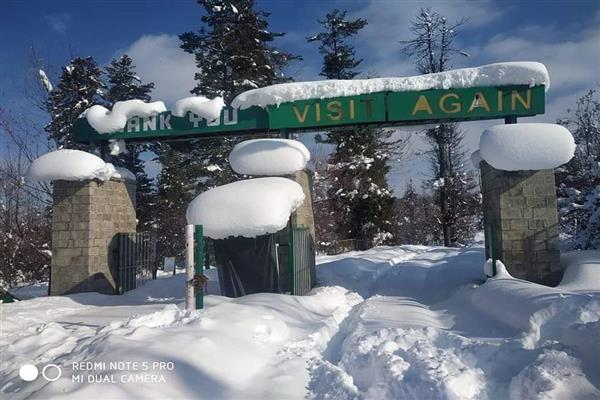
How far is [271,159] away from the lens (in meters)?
9.44

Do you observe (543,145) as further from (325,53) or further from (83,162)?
(325,53)

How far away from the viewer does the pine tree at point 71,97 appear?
63.5 feet

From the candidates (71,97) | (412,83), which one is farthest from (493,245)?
(71,97)

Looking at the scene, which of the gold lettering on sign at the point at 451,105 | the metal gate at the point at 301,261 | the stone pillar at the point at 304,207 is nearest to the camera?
the metal gate at the point at 301,261

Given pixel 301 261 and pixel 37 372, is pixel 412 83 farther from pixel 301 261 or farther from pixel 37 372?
pixel 37 372

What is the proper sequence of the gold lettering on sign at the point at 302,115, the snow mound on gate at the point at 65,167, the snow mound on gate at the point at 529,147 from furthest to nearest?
the snow mound on gate at the point at 65,167 → the gold lettering on sign at the point at 302,115 → the snow mound on gate at the point at 529,147

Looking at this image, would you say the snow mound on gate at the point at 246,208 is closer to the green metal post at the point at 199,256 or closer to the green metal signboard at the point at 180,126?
the green metal post at the point at 199,256

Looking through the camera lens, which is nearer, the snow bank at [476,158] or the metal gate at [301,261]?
the metal gate at [301,261]

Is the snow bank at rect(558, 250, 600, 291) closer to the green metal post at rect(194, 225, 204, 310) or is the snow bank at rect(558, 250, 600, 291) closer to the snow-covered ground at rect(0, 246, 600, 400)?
the snow-covered ground at rect(0, 246, 600, 400)

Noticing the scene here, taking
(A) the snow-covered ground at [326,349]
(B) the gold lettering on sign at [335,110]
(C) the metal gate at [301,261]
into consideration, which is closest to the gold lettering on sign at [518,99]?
(A) the snow-covered ground at [326,349]

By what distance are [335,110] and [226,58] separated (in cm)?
1307

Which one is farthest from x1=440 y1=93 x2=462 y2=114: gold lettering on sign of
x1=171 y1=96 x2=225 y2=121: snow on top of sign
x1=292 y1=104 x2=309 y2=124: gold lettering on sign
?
x1=171 y1=96 x2=225 y2=121: snow on top of sign

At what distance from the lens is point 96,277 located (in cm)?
1033

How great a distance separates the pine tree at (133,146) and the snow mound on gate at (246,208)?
54.9 feet
